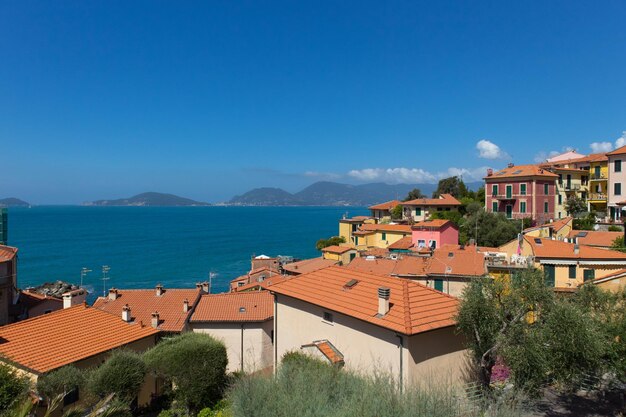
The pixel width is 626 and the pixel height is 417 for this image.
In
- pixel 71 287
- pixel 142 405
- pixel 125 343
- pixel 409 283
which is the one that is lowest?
pixel 71 287

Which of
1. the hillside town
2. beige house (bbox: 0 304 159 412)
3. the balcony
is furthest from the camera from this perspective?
the balcony

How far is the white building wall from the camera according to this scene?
23.1 metres

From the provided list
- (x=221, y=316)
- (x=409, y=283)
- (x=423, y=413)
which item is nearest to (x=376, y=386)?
(x=423, y=413)

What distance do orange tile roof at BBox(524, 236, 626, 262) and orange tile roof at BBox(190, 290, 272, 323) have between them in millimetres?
16392

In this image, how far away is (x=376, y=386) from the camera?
27.5ft

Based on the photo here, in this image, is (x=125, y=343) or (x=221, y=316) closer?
(x=125, y=343)

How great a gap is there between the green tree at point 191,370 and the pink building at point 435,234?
110 feet

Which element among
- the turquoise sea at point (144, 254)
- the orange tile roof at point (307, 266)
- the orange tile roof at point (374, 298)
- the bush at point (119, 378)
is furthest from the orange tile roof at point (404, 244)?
the bush at point (119, 378)

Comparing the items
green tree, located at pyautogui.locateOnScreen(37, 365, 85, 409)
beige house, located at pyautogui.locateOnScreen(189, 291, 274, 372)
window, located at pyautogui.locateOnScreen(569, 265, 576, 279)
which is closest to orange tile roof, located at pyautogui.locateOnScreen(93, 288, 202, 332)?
beige house, located at pyautogui.locateOnScreen(189, 291, 274, 372)

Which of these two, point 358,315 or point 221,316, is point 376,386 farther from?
point 221,316

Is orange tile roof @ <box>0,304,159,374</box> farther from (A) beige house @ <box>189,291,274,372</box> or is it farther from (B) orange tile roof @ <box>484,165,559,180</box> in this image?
(B) orange tile roof @ <box>484,165,559,180</box>

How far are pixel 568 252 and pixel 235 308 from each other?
19.8 m

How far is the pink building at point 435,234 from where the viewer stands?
45.6 meters

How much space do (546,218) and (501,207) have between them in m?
5.02
